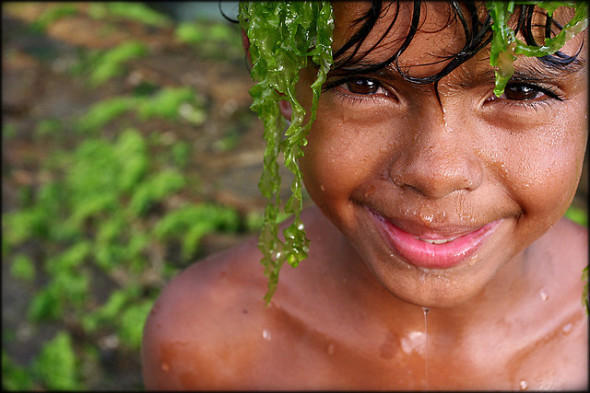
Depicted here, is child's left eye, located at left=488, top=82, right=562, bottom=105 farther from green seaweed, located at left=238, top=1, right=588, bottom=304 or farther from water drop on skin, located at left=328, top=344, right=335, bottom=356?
water drop on skin, located at left=328, top=344, right=335, bottom=356

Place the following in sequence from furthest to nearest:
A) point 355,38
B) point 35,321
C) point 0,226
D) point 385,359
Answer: point 0,226 → point 35,321 → point 385,359 → point 355,38

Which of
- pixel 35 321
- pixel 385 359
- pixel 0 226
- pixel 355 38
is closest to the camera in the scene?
pixel 355 38

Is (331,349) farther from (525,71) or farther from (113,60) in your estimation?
(113,60)

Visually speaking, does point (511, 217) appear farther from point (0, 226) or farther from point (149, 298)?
point (0, 226)

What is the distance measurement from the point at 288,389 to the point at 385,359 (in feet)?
1.26

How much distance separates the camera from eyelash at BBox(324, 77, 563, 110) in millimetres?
1652

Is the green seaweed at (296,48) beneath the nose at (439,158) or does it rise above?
above

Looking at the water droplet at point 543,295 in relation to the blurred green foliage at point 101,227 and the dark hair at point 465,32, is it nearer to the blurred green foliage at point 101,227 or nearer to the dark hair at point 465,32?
the dark hair at point 465,32

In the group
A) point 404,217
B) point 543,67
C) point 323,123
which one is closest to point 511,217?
point 404,217

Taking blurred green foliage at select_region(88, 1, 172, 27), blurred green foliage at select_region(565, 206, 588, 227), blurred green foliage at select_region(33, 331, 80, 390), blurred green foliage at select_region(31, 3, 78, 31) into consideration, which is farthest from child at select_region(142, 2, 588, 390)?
blurred green foliage at select_region(31, 3, 78, 31)

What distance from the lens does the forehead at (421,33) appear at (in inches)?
59.1

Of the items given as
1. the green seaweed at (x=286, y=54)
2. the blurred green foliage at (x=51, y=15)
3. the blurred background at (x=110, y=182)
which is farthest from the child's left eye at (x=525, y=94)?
the blurred green foliage at (x=51, y=15)

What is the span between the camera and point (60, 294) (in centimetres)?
472

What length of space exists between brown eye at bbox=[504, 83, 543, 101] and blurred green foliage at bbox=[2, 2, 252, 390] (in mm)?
3207
